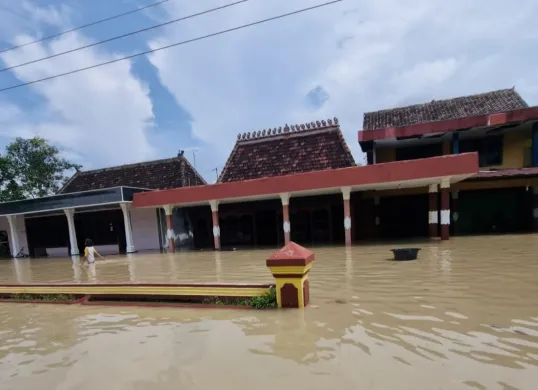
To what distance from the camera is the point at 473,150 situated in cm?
1559

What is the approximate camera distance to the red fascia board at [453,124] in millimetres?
13195

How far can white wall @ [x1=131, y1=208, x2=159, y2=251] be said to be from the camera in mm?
17984

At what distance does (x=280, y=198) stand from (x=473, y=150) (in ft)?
33.0

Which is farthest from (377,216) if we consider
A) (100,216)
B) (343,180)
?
(100,216)

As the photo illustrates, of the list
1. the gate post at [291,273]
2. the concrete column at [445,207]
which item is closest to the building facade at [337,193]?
the concrete column at [445,207]

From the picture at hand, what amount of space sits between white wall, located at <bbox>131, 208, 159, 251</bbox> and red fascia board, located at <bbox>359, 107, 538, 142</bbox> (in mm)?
12359

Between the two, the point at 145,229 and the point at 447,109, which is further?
the point at 145,229

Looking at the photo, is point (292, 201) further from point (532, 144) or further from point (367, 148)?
point (532, 144)

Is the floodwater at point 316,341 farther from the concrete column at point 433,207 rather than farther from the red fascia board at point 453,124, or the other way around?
the red fascia board at point 453,124

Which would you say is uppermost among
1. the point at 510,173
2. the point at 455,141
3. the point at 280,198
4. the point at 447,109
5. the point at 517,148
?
the point at 447,109

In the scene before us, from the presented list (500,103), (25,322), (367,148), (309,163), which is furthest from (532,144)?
(25,322)

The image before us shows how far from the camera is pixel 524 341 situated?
3424 mm

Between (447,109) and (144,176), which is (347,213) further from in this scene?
(144,176)

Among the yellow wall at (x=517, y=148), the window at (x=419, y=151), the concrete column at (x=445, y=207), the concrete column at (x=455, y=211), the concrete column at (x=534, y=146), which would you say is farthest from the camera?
the window at (x=419, y=151)
